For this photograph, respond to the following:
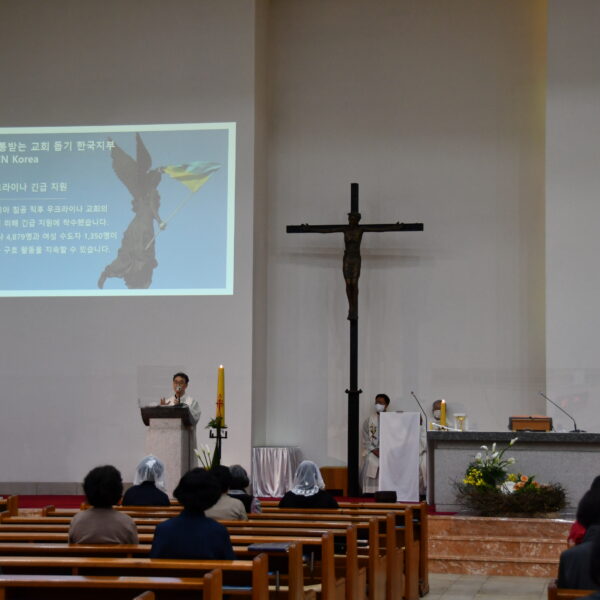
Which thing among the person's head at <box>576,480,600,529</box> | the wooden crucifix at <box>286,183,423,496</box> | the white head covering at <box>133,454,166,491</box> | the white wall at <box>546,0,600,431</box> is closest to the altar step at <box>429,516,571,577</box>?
the white head covering at <box>133,454,166,491</box>

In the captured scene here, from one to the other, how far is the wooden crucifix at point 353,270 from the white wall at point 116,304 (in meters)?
0.97

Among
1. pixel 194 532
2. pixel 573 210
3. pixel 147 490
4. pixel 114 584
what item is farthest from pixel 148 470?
pixel 573 210

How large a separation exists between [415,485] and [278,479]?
6.18 ft

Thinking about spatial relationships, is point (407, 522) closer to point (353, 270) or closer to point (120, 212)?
point (353, 270)

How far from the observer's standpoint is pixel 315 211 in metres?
12.0

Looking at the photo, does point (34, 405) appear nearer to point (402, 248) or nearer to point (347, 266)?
point (347, 266)

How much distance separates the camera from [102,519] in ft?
15.5

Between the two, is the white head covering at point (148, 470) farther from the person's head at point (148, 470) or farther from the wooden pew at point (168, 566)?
the wooden pew at point (168, 566)

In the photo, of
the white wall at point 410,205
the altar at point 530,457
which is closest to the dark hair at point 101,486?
the altar at point 530,457

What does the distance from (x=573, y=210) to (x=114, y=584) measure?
8.53 meters

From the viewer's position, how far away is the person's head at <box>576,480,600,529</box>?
339cm

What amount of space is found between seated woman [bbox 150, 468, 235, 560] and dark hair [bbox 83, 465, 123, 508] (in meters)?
0.61

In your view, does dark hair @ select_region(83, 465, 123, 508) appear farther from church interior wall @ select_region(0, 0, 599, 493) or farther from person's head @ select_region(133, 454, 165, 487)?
church interior wall @ select_region(0, 0, 599, 493)

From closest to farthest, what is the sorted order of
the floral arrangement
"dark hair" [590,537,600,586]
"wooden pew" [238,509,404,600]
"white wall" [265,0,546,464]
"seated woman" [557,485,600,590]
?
"dark hair" [590,537,600,586]
"seated woman" [557,485,600,590]
"wooden pew" [238,509,404,600]
the floral arrangement
"white wall" [265,0,546,464]
